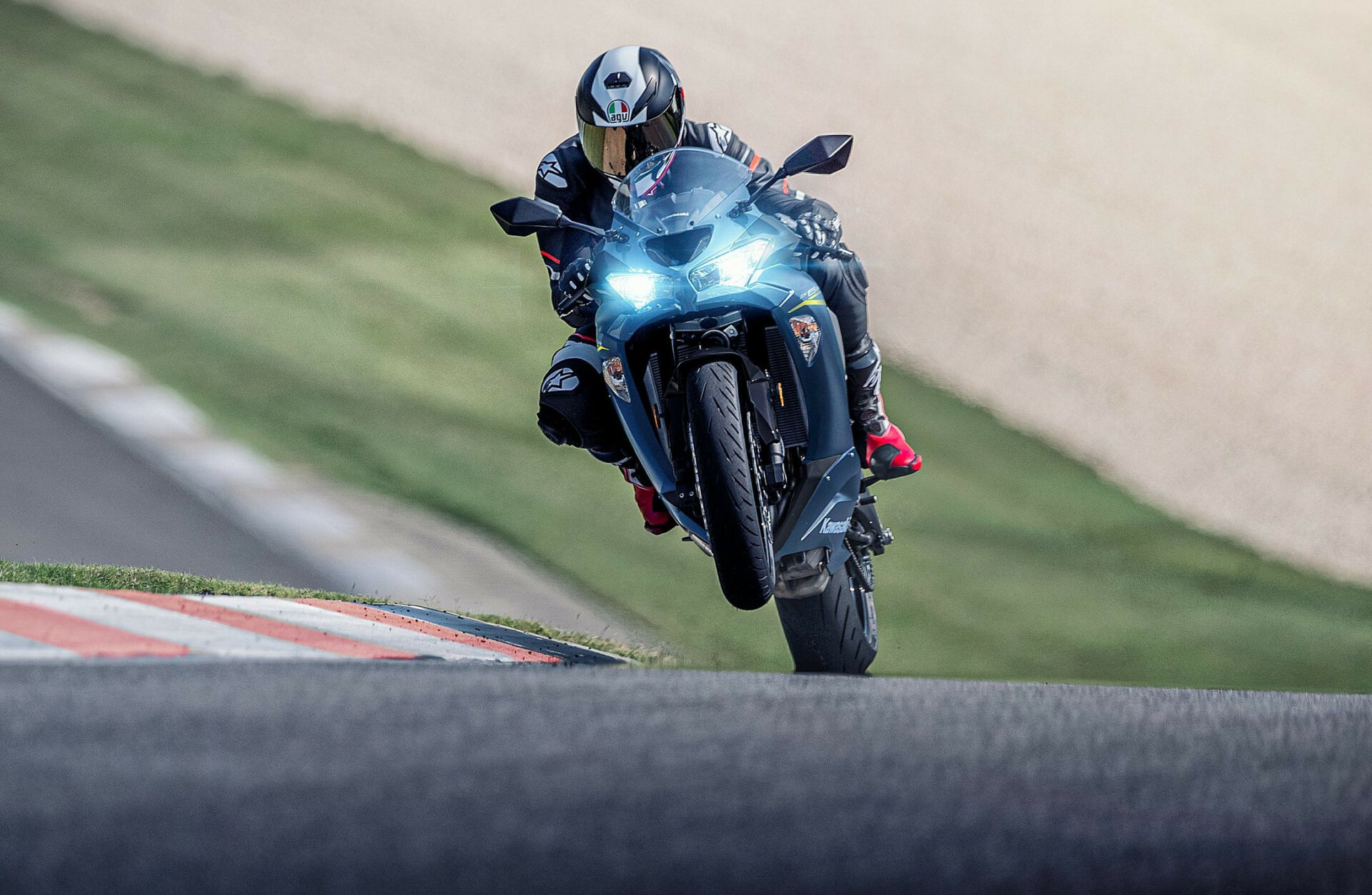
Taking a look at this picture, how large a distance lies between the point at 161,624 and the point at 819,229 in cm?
201

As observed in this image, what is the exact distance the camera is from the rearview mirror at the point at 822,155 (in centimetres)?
316

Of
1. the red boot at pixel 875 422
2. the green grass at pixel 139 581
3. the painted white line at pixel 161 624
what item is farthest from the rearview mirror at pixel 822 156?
the green grass at pixel 139 581

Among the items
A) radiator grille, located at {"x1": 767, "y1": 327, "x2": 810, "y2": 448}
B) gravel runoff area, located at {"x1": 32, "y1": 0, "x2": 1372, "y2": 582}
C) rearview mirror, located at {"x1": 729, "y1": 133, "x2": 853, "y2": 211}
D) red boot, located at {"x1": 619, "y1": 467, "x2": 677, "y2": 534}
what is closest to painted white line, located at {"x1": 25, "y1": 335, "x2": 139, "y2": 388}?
red boot, located at {"x1": 619, "y1": 467, "x2": 677, "y2": 534}

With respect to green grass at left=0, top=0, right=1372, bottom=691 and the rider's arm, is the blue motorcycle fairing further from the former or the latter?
green grass at left=0, top=0, right=1372, bottom=691

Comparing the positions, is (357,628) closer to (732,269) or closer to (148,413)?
(732,269)

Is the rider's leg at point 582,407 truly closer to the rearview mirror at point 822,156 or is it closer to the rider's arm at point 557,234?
the rider's arm at point 557,234

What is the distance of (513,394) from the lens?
655 centimetres

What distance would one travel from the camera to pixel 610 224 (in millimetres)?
3773

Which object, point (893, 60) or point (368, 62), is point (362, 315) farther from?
point (893, 60)

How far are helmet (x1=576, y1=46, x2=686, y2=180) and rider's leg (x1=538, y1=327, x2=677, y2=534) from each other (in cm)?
57

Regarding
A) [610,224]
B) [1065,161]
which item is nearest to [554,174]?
[610,224]

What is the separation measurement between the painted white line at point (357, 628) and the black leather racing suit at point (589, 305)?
78cm

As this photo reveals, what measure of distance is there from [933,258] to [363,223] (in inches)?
163

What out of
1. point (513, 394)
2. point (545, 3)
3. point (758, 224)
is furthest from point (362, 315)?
point (545, 3)
